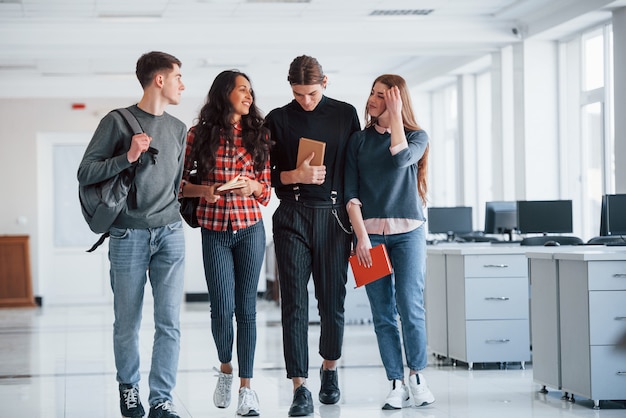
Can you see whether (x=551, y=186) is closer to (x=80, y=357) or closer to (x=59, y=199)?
(x=80, y=357)

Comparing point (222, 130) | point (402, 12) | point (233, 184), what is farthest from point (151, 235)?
point (402, 12)

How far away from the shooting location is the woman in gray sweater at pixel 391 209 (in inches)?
170

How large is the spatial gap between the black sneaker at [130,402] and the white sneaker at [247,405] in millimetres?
453

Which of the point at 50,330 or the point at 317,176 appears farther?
the point at 50,330

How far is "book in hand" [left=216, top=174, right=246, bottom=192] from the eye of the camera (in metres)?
4.02

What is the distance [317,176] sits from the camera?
4.18 m

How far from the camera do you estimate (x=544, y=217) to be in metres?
8.15

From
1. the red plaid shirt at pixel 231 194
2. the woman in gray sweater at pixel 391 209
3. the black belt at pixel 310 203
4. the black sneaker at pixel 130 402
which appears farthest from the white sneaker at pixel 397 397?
the black sneaker at pixel 130 402

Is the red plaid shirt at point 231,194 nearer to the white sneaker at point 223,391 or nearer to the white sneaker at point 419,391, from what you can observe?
the white sneaker at point 223,391

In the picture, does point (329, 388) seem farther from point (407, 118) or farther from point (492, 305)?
point (492, 305)

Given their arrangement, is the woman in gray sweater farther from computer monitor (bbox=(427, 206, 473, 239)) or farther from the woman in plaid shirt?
computer monitor (bbox=(427, 206, 473, 239))

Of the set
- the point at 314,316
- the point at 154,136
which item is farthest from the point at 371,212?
the point at 314,316

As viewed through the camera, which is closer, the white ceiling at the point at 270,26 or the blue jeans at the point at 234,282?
the blue jeans at the point at 234,282

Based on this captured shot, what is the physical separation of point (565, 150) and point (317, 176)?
681 centimetres
